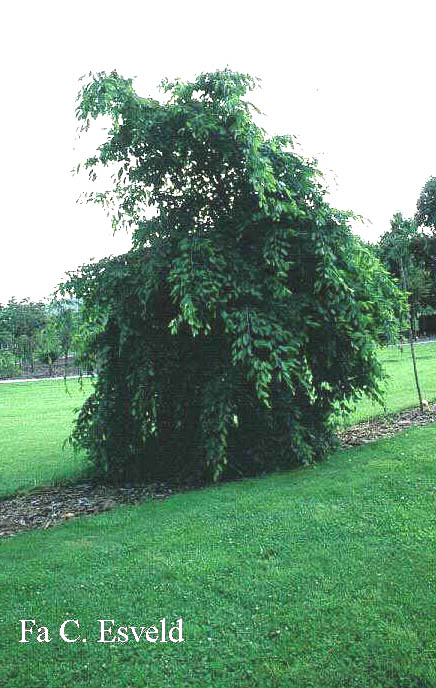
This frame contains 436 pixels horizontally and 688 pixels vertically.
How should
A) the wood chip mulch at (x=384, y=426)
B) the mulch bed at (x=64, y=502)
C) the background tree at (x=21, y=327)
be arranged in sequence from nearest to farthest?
the mulch bed at (x=64, y=502), the wood chip mulch at (x=384, y=426), the background tree at (x=21, y=327)

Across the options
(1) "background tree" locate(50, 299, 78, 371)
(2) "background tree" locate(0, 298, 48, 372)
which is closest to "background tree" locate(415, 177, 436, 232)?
(2) "background tree" locate(0, 298, 48, 372)

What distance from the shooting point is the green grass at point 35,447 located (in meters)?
7.47

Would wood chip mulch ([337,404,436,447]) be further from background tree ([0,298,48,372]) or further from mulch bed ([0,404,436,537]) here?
background tree ([0,298,48,372])

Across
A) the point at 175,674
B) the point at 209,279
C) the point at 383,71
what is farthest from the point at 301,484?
the point at 383,71

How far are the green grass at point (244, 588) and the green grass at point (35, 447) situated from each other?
2.37m

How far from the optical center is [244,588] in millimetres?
3625

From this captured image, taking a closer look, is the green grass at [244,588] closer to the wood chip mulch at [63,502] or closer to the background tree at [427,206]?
the wood chip mulch at [63,502]

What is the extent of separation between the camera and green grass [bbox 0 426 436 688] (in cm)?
287

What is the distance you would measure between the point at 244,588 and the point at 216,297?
10.1 ft

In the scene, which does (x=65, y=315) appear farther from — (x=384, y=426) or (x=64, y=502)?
(x=384, y=426)

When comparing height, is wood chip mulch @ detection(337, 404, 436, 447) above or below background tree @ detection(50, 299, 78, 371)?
below

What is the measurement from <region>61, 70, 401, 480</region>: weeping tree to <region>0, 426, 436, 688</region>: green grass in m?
1.15

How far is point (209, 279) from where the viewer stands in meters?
5.77

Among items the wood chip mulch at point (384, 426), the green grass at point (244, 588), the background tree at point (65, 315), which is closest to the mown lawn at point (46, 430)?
the wood chip mulch at point (384, 426)
